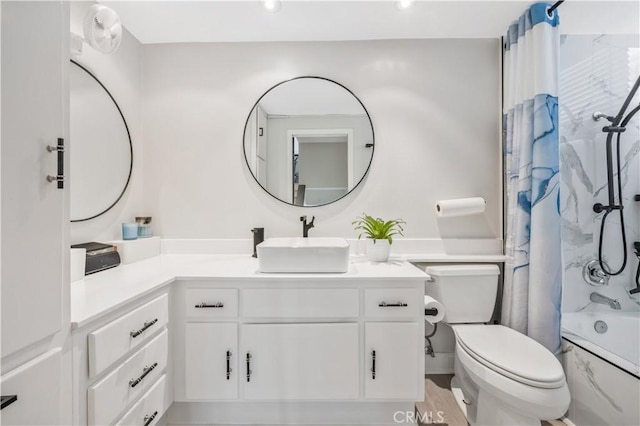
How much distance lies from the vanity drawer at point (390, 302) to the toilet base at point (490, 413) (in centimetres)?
54

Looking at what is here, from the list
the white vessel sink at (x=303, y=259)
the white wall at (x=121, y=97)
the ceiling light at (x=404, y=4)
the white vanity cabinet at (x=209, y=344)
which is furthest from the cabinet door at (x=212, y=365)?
the ceiling light at (x=404, y=4)

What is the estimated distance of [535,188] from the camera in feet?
5.26

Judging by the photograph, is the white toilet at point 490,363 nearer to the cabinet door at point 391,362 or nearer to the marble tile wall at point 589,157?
the cabinet door at point 391,362

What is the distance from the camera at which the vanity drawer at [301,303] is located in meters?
1.42

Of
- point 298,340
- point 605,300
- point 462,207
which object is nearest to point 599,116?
point 462,207

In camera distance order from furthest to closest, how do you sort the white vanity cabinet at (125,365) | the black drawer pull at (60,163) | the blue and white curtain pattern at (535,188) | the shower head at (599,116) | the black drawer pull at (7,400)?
the shower head at (599,116) → the blue and white curtain pattern at (535,188) → the white vanity cabinet at (125,365) → the black drawer pull at (60,163) → the black drawer pull at (7,400)

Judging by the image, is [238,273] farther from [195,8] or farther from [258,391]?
[195,8]

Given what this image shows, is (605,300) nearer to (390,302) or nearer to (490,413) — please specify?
(490,413)

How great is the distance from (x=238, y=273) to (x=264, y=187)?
0.71 metres

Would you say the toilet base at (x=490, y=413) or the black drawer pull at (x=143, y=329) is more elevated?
the black drawer pull at (x=143, y=329)

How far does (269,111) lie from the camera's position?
6.48ft

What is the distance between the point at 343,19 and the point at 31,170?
1.74m

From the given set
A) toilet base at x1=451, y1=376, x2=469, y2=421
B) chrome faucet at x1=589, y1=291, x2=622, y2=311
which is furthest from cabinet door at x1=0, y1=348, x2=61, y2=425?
chrome faucet at x1=589, y1=291, x2=622, y2=311

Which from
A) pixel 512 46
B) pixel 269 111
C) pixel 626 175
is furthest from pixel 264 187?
pixel 626 175
